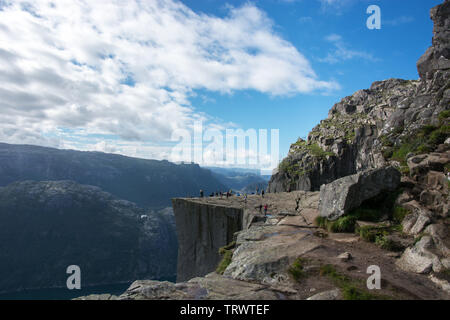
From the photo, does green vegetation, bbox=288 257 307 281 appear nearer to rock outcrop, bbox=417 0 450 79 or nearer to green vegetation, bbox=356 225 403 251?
green vegetation, bbox=356 225 403 251

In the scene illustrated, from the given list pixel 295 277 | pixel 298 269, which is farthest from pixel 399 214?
pixel 295 277

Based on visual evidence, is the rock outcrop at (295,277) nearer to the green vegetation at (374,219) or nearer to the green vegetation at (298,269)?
the green vegetation at (298,269)

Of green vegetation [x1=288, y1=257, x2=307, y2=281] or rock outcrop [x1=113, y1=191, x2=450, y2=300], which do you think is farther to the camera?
green vegetation [x1=288, y1=257, x2=307, y2=281]

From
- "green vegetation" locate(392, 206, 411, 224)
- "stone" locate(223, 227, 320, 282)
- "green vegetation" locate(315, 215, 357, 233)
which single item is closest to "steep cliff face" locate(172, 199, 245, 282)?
"green vegetation" locate(315, 215, 357, 233)

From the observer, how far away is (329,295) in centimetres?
723

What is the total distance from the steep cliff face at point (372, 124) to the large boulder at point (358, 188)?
6.17 meters

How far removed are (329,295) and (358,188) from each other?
27.8 ft

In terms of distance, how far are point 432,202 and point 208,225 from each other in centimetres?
1767

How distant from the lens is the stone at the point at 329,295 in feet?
23.3

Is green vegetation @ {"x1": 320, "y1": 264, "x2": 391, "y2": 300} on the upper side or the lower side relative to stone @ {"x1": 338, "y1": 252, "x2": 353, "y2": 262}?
lower

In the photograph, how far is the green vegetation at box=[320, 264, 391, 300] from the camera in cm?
703

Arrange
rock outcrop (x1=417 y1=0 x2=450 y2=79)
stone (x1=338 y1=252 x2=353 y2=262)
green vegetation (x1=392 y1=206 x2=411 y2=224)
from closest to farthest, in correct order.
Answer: stone (x1=338 y1=252 x2=353 y2=262)
green vegetation (x1=392 y1=206 x2=411 y2=224)
rock outcrop (x1=417 y1=0 x2=450 y2=79)

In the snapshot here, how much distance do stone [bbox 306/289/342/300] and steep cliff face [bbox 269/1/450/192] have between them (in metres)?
15.8

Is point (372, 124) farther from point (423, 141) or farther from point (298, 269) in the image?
point (298, 269)
